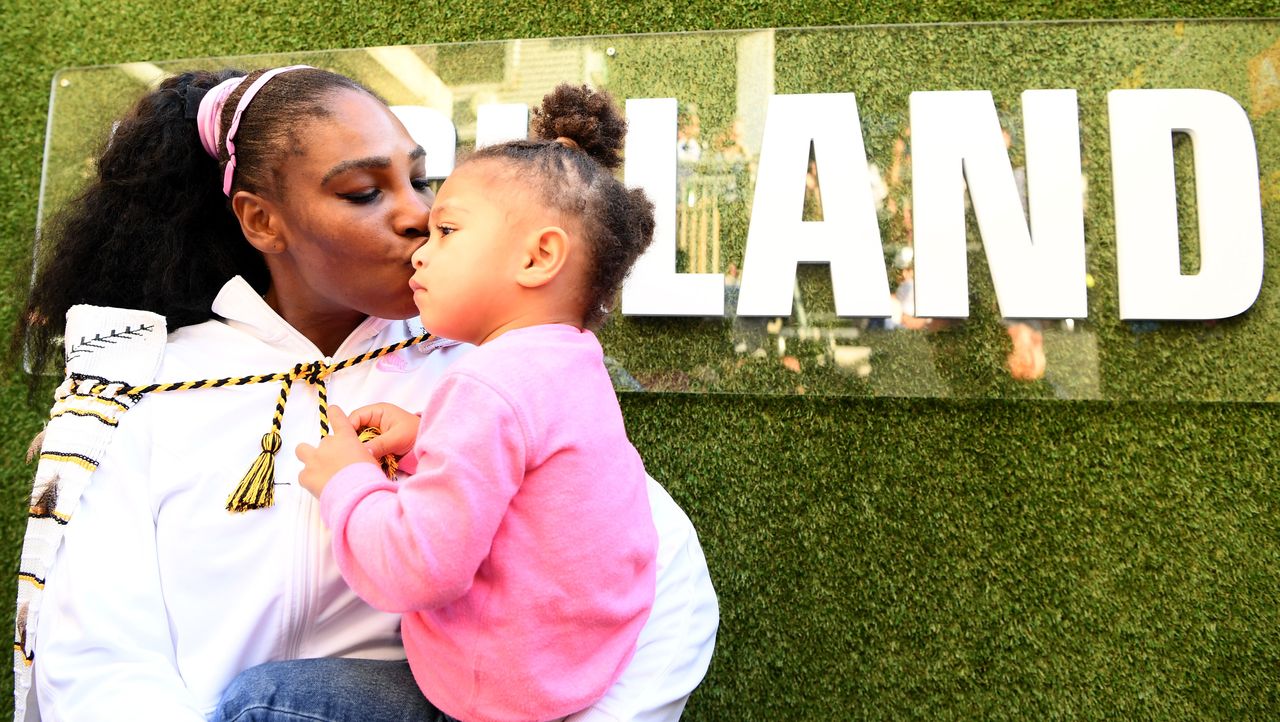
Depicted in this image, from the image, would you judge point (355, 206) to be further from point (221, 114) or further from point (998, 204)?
point (998, 204)

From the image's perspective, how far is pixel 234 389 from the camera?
1212 millimetres

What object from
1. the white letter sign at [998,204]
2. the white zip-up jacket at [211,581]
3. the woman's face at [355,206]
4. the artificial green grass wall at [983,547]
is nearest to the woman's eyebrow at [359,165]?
the woman's face at [355,206]

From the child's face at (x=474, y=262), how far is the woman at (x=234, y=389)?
0.59 ft

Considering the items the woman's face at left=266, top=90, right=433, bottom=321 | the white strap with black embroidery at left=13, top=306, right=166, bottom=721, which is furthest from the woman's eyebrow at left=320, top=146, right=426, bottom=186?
the white strap with black embroidery at left=13, top=306, right=166, bottom=721

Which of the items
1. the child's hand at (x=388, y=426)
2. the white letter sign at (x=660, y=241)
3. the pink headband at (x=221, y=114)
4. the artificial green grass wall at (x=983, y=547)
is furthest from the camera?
the white letter sign at (x=660, y=241)

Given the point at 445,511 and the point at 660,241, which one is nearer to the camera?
the point at 445,511

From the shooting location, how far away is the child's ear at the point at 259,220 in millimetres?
1229

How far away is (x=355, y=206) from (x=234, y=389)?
32cm

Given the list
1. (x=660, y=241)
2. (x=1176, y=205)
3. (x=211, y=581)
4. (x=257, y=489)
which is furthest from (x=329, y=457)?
(x=1176, y=205)

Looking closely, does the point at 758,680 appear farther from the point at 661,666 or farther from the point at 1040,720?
the point at 661,666

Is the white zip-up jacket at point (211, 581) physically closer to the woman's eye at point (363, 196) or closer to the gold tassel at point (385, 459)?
the gold tassel at point (385, 459)

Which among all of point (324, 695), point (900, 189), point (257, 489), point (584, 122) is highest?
point (584, 122)

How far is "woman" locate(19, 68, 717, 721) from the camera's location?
1.08 meters

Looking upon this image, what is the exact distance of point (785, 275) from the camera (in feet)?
5.73
